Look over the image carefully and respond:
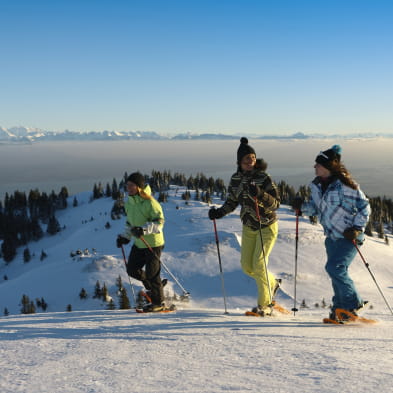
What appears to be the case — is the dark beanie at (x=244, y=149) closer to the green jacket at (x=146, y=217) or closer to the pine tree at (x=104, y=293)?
the green jacket at (x=146, y=217)

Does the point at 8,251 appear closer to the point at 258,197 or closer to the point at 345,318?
→ the point at 258,197

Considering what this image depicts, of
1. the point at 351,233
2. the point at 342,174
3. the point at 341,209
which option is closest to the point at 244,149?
the point at 342,174

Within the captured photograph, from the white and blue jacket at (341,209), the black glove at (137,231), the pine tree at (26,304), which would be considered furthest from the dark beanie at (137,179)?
the pine tree at (26,304)

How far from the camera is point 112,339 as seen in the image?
4586 millimetres

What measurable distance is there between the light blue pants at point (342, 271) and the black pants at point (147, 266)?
301 cm

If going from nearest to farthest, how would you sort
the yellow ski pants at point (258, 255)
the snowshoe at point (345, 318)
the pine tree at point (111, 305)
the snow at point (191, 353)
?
the snow at point (191, 353), the snowshoe at point (345, 318), the yellow ski pants at point (258, 255), the pine tree at point (111, 305)

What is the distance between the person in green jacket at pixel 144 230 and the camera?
6.32 meters

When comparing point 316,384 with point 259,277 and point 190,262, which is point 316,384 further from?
point 190,262

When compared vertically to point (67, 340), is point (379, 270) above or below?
below

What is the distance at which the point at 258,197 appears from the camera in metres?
5.91

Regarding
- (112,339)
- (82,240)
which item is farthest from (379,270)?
(82,240)

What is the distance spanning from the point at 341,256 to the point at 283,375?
2859mm

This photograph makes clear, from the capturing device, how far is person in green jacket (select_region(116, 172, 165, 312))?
249 inches

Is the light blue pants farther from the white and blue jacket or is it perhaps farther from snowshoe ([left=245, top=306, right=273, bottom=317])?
snowshoe ([left=245, top=306, right=273, bottom=317])
